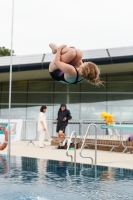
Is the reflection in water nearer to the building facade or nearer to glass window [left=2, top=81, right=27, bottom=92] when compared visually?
the building facade

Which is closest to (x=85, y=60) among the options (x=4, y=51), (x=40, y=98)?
(x=40, y=98)

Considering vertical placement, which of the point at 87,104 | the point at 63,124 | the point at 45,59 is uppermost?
the point at 45,59

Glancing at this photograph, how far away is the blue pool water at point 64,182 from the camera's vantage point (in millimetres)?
4789

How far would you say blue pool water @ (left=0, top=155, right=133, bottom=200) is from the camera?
4789 millimetres

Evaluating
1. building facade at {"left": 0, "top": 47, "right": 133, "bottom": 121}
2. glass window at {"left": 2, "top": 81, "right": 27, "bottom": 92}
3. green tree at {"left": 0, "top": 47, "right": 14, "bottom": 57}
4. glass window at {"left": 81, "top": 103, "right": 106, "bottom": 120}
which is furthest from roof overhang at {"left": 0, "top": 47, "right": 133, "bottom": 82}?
green tree at {"left": 0, "top": 47, "right": 14, "bottom": 57}

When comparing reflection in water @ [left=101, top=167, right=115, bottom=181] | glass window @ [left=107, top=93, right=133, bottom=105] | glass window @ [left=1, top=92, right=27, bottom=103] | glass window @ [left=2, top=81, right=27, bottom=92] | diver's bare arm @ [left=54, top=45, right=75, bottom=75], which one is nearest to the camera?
diver's bare arm @ [left=54, top=45, right=75, bottom=75]

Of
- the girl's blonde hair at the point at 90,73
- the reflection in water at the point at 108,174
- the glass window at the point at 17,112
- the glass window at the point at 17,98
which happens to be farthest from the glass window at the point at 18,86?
the girl's blonde hair at the point at 90,73

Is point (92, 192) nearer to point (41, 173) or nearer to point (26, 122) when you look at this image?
point (41, 173)

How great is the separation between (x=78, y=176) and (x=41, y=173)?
2.72 feet

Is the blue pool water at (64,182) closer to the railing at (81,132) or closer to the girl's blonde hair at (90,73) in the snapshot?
the girl's blonde hair at (90,73)

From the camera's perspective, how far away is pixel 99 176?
22.2 ft

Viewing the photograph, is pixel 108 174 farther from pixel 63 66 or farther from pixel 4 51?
pixel 4 51

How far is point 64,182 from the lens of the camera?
233 inches

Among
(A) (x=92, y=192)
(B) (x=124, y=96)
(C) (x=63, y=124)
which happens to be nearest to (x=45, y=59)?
(B) (x=124, y=96)
